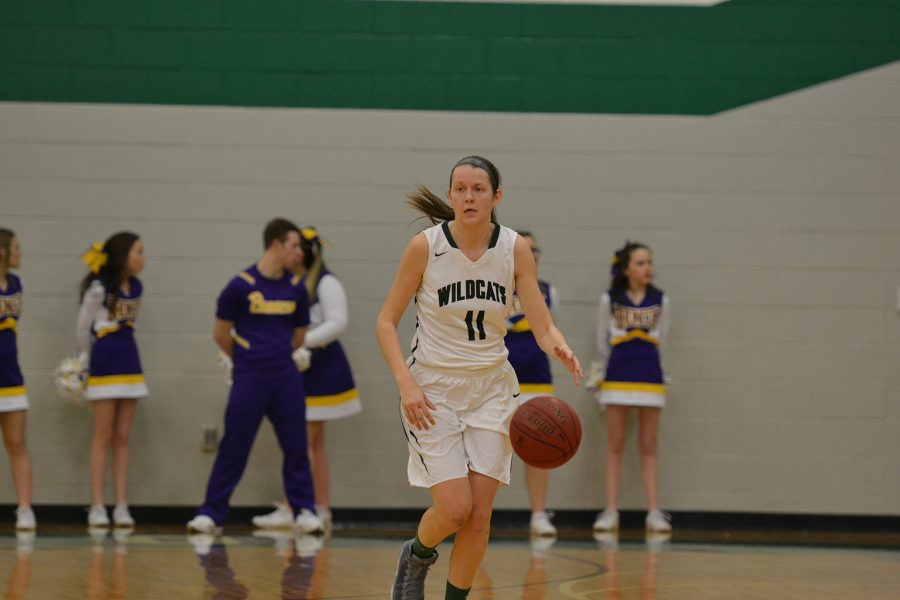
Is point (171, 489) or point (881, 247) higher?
point (881, 247)

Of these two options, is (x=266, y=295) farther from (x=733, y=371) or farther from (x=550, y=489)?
(x=733, y=371)

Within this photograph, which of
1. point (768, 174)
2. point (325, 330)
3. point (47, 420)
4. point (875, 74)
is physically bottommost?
point (47, 420)

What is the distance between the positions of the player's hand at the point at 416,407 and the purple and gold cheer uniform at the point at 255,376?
11.8 feet

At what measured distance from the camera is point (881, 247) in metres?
8.70

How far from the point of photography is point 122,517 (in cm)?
819

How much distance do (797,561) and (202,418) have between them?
414cm

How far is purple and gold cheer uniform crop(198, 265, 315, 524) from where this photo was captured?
24.9 ft


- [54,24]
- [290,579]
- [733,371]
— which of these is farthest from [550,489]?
[54,24]

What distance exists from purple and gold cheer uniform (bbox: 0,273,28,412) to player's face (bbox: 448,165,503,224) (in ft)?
14.8

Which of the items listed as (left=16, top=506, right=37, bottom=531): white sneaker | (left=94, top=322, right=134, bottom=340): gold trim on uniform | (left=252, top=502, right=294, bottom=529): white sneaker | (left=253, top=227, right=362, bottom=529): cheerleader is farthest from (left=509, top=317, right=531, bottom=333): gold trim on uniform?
(left=16, top=506, right=37, bottom=531): white sneaker

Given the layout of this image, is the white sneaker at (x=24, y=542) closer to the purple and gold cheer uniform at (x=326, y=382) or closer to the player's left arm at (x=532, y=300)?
the purple and gold cheer uniform at (x=326, y=382)

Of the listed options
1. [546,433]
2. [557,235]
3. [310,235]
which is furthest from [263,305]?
[546,433]

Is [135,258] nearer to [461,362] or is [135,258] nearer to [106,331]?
[106,331]

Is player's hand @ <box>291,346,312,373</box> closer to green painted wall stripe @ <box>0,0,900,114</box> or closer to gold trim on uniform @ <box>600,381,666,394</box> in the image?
green painted wall stripe @ <box>0,0,900,114</box>
